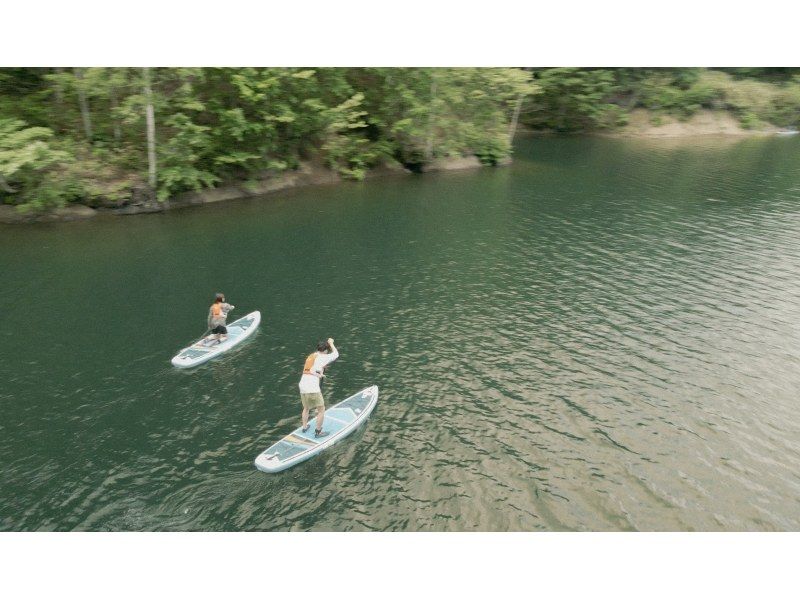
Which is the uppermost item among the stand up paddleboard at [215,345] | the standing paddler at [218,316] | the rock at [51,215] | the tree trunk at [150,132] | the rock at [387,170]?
the tree trunk at [150,132]

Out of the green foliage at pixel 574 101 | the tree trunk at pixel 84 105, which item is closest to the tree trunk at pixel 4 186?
the tree trunk at pixel 84 105

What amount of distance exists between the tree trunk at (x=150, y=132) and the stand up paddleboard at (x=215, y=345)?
19977mm

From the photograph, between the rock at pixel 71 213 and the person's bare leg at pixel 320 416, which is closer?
the person's bare leg at pixel 320 416

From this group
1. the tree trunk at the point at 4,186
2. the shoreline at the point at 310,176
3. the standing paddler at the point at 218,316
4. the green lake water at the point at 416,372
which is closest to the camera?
the green lake water at the point at 416,372

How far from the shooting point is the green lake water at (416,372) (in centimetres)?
1426

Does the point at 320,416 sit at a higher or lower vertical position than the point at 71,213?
higher

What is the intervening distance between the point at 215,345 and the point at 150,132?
74.2 ft

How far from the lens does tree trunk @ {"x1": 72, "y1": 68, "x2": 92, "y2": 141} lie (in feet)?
121

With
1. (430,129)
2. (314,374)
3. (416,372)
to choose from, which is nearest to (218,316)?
(314,374)

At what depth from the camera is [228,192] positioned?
42688mm

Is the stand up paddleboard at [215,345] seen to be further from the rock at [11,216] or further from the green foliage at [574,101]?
the green foliage at [574,101]

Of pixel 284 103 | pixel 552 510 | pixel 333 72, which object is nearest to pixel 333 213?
pixel 284 103

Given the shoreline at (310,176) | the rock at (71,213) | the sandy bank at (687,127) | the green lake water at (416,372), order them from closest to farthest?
1. the green lake water at (416,372)
2. the rock at (71,213)
3. the shoreline at (310,176)
4. the sandy bank at (687,127)

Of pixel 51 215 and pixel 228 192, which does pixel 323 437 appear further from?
pixel 228 192
